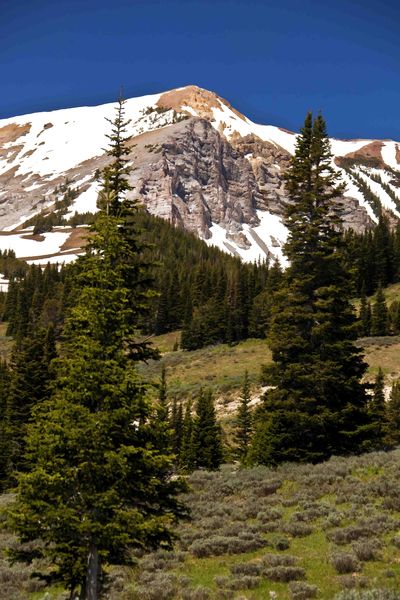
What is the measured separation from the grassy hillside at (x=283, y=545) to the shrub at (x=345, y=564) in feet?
0.06

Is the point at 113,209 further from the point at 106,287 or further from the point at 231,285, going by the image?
the point at 231,285

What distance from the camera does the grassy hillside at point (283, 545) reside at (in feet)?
38.8

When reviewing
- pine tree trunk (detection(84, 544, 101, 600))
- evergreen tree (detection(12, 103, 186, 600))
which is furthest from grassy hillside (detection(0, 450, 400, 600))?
evergreen tree (detection(12, 103, 186, 600))

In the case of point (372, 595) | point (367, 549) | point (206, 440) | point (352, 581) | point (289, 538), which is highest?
point (372, 595)

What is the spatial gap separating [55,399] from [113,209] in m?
5.75

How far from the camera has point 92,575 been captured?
35.1 ft

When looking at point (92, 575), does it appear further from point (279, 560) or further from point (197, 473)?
point (197, 473)

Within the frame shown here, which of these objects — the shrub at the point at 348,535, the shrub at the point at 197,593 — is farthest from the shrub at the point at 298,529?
the shrub at the point at 197,593

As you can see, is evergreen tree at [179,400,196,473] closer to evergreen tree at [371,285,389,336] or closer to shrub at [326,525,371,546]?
shrub at [326,525,371,546]

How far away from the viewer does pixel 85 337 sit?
38.2 feet

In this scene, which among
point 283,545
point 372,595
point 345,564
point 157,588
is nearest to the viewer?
point 372,595

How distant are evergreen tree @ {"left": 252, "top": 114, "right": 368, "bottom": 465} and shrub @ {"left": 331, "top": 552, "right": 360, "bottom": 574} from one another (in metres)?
10.3

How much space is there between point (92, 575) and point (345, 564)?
5.39 m

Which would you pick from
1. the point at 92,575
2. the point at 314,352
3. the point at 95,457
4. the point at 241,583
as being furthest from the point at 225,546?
the point at 314,352
